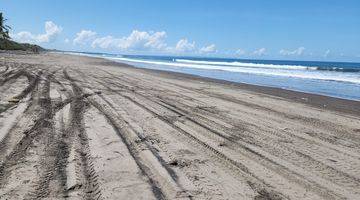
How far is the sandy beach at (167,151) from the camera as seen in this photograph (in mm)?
4598

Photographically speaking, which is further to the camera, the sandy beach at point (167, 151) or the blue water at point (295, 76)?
the blue water at point (295, 76)

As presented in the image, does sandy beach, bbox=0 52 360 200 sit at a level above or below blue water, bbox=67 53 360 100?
above

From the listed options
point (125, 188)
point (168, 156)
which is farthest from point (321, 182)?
point (125, 188)

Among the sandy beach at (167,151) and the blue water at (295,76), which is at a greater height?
the sandy beach at (167,151)

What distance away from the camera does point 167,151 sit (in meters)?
6.12

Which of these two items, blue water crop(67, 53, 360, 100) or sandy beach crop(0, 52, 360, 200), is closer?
sandy beach crop(0, 52, 360, 200)

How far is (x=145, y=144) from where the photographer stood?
6438 millimetres

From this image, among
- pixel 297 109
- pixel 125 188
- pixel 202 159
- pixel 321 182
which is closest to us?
pixel 125 188

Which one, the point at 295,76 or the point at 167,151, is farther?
the point at 295,76

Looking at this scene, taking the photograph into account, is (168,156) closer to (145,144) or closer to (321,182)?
(145,144)

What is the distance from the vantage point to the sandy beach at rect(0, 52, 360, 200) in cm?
460

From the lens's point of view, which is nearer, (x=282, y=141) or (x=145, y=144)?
(x=145, y=144)

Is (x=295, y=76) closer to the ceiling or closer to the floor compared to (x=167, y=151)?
closer to the floor

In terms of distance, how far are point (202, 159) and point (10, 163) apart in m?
2.43
